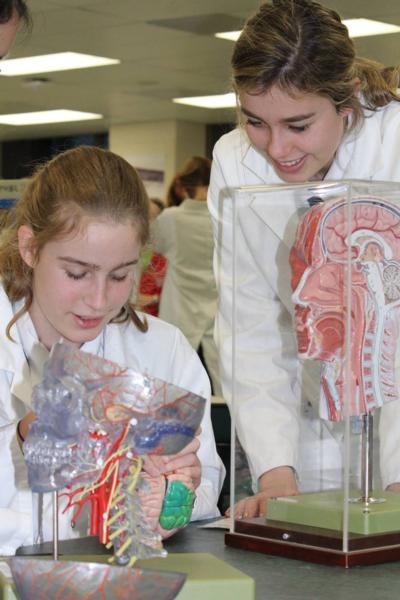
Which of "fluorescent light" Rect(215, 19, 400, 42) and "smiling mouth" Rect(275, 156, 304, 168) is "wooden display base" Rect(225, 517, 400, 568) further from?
"fluorescent light" Rect(215, 19, 400, 42)

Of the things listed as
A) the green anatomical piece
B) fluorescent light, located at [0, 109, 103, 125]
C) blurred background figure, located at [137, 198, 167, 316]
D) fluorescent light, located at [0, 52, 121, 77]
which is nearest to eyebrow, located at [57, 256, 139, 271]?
the green anatomical piece

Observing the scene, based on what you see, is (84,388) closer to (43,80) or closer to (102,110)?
(43,80)

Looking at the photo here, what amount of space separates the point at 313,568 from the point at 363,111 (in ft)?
2.49

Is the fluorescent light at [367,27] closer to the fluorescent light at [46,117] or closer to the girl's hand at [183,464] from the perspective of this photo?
the fluorescent light at [46,117]

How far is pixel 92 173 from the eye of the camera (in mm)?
1656

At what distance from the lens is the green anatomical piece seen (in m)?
1.29

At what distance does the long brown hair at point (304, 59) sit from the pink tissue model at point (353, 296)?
0.30 meters

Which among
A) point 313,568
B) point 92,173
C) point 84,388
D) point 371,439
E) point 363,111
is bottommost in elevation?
point 313,568

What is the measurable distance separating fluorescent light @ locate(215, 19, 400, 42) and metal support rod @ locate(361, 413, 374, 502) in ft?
19.1

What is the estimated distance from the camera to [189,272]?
6250 millimetres

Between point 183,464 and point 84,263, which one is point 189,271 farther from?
point 183,464

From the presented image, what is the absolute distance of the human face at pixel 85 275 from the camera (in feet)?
5.21

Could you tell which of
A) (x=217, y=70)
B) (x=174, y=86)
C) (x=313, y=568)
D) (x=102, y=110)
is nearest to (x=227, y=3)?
(x=217, y=70)

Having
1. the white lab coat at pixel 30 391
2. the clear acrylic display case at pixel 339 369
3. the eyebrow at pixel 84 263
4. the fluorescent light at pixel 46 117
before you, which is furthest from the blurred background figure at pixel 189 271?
the fluorescent light at pixel 46 117
